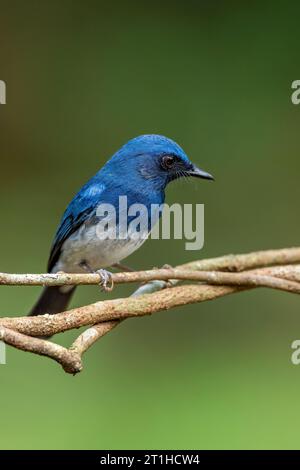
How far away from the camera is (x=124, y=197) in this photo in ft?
8.48

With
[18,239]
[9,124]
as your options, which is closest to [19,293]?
[18,239]

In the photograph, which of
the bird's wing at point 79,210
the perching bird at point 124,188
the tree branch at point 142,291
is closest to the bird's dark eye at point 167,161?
the perching bird at point 124,188

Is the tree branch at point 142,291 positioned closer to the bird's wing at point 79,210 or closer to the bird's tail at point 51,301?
the bird's wing at point 79,210

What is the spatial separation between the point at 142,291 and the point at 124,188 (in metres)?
0.74

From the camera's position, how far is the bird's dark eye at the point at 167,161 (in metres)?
2.58

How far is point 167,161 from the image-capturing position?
102 inches

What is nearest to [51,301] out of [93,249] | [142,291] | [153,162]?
[93,249]

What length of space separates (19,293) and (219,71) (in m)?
1.77

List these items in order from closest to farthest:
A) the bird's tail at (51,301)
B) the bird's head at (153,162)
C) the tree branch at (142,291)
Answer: the tree branch at (142,291), the bird's head at (153,162), the bird's tail at (51,301)

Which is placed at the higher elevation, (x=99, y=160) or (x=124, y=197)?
(x=99, y=160)

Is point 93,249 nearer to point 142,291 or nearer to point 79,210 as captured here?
point 79,210

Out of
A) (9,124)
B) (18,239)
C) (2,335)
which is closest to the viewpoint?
(2,335)

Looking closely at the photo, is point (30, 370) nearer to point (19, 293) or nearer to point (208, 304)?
point (19, 293)

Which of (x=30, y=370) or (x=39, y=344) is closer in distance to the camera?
(x=39, y=344)
